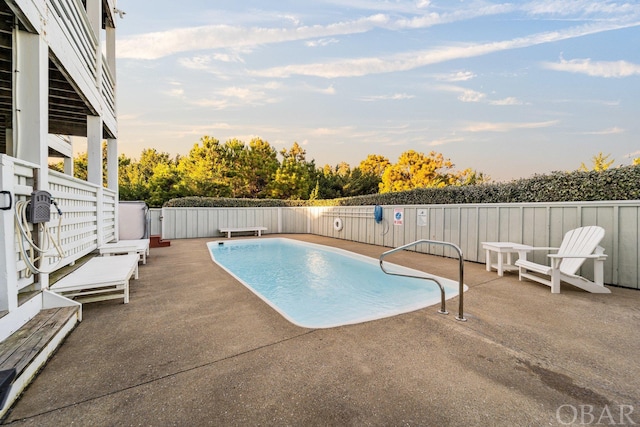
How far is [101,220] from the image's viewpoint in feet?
16.5

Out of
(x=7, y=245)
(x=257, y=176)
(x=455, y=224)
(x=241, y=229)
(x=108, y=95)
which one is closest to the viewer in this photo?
(x=7, y=245)

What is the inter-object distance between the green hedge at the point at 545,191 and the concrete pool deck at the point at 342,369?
2.14 metres

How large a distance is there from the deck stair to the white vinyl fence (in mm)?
6711

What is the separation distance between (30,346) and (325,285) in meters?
4.12

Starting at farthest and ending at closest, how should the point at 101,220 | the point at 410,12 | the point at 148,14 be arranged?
the point at 410,12
the point at 148,14
the point at 101,220

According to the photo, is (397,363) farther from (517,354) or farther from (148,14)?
(148,14)

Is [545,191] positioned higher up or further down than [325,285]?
higher up

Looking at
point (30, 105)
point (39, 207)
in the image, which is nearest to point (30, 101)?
point (30, 105)

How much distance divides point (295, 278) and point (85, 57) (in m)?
5.27

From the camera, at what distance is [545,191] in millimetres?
5277

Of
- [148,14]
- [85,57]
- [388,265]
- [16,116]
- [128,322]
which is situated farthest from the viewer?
[148,14]

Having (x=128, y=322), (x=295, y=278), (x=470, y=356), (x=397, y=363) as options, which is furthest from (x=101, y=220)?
(x=470, y=356)

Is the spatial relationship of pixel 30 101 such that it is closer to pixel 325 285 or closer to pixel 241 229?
pixel 325 285

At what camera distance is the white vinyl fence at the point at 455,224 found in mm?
4109
